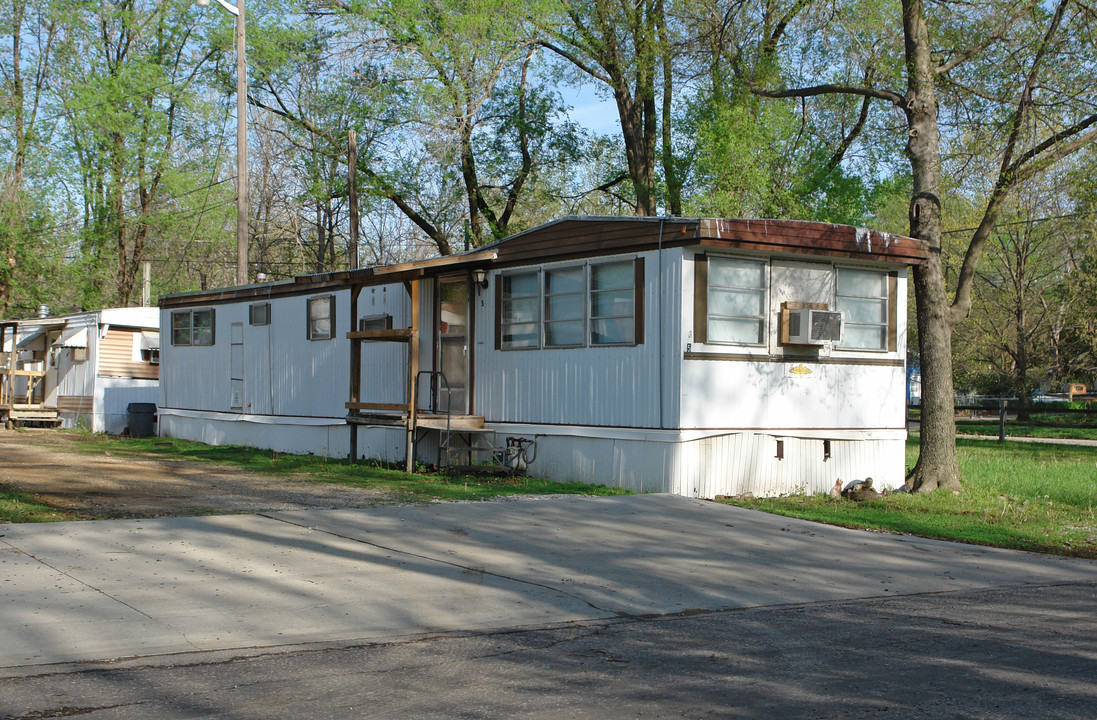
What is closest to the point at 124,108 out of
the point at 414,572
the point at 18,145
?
the point at 18,145

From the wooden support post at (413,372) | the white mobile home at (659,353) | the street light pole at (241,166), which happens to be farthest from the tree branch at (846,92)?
A: the street light pole at (241,166)

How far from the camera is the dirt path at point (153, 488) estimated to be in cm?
1079

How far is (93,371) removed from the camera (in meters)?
24.4

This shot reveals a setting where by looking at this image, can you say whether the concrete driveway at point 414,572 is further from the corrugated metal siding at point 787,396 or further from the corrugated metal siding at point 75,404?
the corrugated metal siding at point 75,404

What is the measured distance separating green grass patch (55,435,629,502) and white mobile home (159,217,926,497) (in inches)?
24.3

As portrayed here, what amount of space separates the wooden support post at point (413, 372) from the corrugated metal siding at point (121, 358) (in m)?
12.6

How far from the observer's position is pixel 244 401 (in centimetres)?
2008

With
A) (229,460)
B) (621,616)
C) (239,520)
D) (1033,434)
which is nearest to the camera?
(621,616)

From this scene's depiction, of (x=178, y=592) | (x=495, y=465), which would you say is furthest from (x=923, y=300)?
(x=178, y=592)

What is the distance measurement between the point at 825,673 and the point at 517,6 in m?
21.5

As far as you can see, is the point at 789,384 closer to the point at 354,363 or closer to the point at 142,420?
the point at 354,363

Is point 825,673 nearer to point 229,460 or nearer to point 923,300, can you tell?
point 923,300

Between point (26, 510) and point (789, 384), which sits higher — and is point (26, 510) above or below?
below

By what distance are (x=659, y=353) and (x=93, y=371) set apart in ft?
55.8
